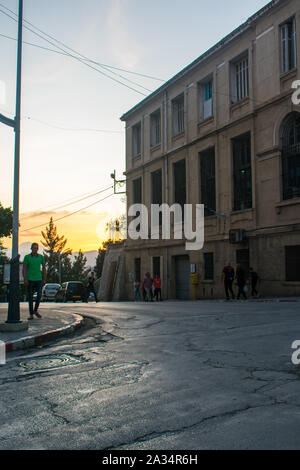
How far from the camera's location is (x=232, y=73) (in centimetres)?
2561

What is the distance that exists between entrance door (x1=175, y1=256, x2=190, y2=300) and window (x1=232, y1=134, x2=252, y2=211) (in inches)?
247

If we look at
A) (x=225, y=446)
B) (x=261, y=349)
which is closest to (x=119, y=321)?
(x=261, y=349)

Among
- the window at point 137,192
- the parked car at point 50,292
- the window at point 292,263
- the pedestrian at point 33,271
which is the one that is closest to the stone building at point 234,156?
the window at point 292,263

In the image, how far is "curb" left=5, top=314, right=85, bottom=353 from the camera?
24.8ft

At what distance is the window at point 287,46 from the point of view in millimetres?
21500

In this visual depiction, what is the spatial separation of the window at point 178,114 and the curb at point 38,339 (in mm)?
22919

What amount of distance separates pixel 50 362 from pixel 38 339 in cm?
206

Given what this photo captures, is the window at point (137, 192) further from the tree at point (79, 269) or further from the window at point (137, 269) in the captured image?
the tree at point (79, 269)

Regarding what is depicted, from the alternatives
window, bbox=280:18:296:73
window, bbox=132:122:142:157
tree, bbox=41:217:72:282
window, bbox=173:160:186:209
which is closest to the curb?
window, bbox=280:18:296:73

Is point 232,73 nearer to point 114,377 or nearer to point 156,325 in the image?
point 156,325

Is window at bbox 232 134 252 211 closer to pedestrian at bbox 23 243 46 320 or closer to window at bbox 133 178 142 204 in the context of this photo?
window at bbox 133 178 142 204

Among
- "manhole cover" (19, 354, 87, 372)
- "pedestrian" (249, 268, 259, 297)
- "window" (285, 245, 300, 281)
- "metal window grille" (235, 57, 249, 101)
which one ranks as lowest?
"manhole cover" (19, 354, 87, 372)

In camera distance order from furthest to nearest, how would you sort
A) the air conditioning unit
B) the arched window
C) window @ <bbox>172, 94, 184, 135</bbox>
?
window @ <bbox>172, 94, 184, 135</bbox>
the air conditioning unit
the arched window

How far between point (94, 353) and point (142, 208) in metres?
28.0
